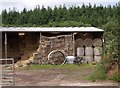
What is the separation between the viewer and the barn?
74.9 feet

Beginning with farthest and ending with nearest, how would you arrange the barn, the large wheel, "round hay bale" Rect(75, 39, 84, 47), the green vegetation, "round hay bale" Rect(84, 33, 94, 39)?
the green vegetation
"round hay bale" Rect(84, 33, 94, 39)
"round hay bale" Rect(75, 39, 84, 47)
the barn
the large wheel

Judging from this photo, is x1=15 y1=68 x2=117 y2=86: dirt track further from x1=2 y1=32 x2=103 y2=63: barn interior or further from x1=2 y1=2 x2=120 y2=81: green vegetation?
x1=2 y1=2 x2=120 y2=81: green vegetation

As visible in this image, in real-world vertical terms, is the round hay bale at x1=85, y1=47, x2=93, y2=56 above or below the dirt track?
above

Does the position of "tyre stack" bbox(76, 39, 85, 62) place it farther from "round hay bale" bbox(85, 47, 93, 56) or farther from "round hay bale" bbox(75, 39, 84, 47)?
"round hay bale" bbox(85, 47, 93, 56)

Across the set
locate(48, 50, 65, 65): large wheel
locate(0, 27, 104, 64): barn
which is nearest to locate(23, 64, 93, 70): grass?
locate(48, 50, 65, 65): large wheel

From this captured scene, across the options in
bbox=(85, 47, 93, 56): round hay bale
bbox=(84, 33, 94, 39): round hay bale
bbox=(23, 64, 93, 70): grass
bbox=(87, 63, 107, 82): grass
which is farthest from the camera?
bbox=(84, 33, 94, 39): round hay bale

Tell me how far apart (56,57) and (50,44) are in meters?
0.98

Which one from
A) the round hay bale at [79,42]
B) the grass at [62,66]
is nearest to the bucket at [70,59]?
the grass at [62,66]

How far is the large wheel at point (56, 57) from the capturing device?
2261 cm

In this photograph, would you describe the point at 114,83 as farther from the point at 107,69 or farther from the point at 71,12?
the point at 71,12

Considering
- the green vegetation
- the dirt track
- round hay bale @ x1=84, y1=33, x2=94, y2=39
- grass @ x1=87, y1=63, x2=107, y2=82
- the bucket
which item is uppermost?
the green vegetation

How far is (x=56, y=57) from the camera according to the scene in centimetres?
2270

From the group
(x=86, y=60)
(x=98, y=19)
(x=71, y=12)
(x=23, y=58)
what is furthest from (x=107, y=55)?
(x=71, y=12)

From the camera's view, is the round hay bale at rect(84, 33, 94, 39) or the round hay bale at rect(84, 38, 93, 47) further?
the round hay bale at rect(84, 33, 94, 39)
